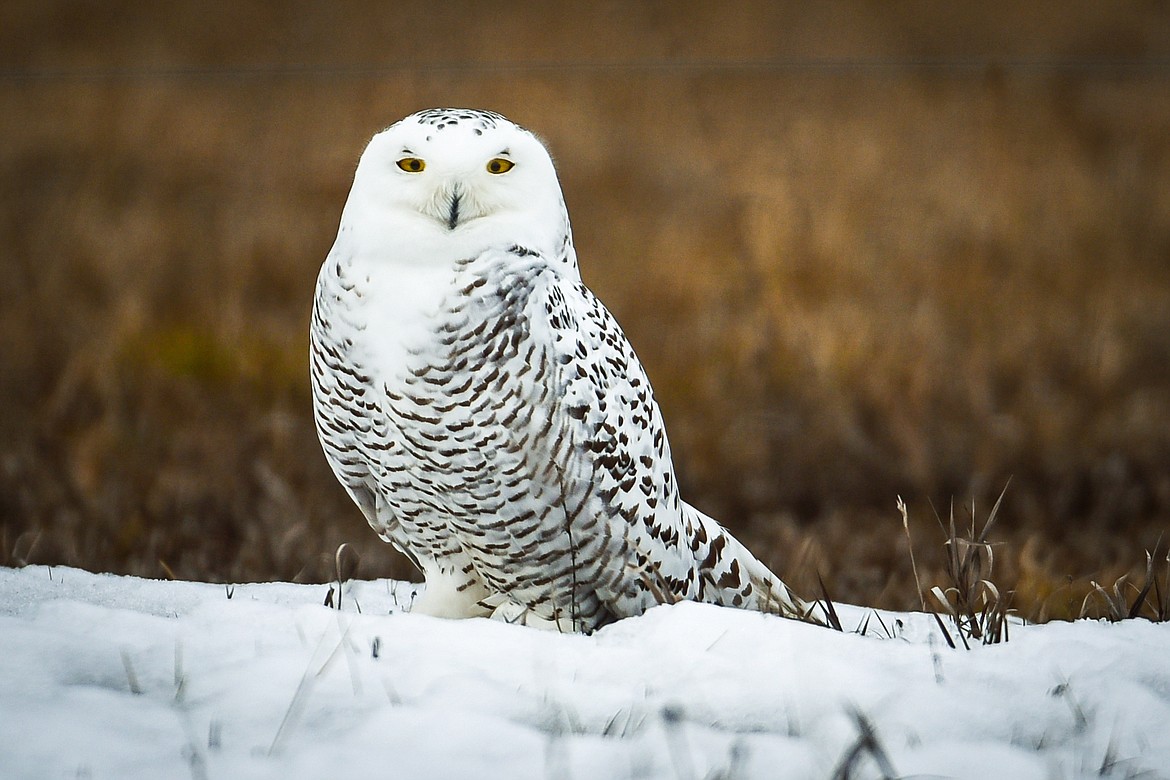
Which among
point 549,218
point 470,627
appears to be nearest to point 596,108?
point 549,218

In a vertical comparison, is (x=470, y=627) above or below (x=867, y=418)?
above

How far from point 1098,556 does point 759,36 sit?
5431mm

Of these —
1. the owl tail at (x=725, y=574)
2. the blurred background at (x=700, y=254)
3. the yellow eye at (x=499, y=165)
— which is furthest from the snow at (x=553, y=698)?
the blurred background at (x=700, y=254)

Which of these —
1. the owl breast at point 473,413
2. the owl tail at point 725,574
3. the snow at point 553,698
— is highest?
the owl breast at point 473,413

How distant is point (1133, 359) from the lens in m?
6.70

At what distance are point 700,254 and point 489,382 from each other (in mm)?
5607

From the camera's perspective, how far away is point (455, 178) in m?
2.12

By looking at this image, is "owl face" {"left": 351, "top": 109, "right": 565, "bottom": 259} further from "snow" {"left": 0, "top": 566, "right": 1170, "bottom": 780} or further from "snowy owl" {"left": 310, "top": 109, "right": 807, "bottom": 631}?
"snow" {"left": 0, "top": 566, "right": 1170, "bottom": 780}

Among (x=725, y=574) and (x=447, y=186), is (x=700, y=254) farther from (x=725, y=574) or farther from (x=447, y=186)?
Answer: (x=447, y=186)

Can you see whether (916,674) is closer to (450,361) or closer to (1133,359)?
(450,361)

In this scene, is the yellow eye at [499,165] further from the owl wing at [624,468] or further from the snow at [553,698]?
the snow at [553,698]

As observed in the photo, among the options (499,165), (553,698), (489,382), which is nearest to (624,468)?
(489,382)

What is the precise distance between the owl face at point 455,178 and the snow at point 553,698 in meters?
0.72

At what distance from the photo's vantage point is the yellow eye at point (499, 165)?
2191mm
